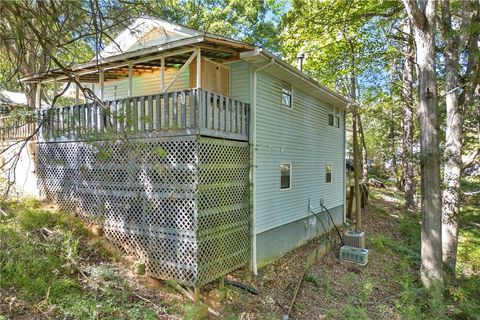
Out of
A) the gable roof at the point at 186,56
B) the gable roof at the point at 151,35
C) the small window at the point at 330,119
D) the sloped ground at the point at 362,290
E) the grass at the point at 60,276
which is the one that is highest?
the gable roof at the point at 151,35

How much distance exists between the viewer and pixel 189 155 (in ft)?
21.4

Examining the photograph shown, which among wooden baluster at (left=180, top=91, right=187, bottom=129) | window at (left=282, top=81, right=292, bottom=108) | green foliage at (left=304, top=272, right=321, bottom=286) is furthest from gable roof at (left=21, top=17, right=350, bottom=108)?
green foliage at (left=304, top=272, right=321, bottom=286)

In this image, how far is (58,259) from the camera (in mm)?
6281

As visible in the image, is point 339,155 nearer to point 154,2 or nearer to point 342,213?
point 342,213

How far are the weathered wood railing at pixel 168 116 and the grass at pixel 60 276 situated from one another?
2.44 m

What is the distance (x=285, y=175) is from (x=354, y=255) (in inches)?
137

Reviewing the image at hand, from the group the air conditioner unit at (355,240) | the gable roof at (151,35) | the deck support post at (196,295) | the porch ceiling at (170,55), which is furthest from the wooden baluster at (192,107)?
the air conditioner unit at (355,240)

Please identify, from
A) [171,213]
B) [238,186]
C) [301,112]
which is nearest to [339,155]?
[301,112]

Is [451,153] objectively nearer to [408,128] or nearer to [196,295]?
[408,128]

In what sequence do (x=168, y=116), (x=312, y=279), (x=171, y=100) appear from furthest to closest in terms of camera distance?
(x=312, y=279)
(x=171, y=100)
(x=168, y=116)

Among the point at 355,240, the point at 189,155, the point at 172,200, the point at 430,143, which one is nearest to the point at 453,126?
the point at 430,143

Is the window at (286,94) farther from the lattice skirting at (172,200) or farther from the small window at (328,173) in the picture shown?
the small window at (328,173)

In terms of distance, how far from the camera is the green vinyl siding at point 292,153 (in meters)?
8.65

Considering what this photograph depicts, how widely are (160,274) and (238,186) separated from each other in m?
2.69
